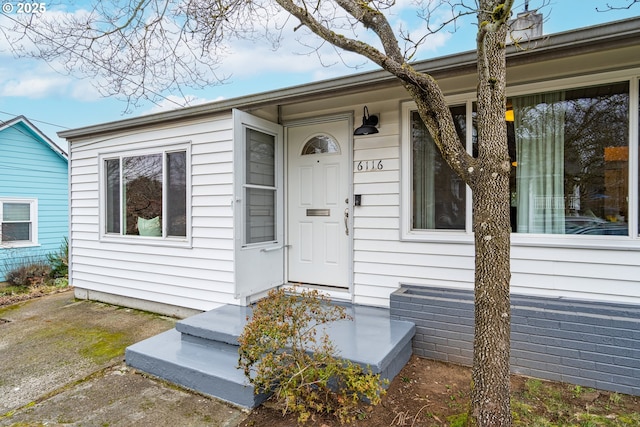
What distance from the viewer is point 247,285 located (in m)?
4.21

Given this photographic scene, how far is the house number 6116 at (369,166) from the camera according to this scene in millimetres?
3996

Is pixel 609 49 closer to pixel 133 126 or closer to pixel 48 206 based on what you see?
pixel 133 126

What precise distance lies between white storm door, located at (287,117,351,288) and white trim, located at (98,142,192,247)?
4.21 ft

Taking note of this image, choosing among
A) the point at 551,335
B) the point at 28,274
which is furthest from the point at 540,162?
the point at 28,274

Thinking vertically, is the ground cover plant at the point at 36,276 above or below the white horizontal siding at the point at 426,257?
below

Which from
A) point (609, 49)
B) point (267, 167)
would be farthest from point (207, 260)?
point (609, 49)

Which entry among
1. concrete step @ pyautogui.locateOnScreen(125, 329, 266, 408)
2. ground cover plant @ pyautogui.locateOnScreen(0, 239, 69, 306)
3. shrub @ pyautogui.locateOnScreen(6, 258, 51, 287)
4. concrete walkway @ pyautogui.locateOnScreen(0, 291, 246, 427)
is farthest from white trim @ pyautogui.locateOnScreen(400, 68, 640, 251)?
shrub @ pyautogui.locateOnScreen(6, 258, 51, 287)

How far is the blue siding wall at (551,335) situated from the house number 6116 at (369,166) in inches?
Result: 54.6

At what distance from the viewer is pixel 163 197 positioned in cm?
485

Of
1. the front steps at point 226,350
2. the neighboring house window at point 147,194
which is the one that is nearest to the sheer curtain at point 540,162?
the front steps at point 226,350

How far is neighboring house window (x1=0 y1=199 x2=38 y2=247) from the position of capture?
28.7 ft

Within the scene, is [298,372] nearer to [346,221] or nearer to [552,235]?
[346,221]

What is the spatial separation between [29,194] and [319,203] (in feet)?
29.5

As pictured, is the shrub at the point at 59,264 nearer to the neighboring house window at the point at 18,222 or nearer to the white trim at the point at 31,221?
the white trim at the point at 31,221
